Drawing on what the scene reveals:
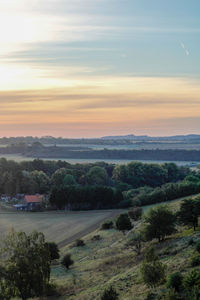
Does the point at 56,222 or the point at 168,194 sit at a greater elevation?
the point at 168,194

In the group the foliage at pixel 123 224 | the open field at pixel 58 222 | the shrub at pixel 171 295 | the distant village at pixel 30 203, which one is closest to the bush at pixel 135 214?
the open field at pixel 58 222

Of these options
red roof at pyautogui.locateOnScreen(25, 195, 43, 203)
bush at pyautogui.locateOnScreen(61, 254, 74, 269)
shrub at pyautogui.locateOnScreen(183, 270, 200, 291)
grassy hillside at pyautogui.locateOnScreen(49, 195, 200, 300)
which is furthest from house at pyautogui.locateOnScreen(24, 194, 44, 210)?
shrub at pyautogui.locateOnScreen(183, 270, 200, 291)

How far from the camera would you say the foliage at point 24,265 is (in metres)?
24.8

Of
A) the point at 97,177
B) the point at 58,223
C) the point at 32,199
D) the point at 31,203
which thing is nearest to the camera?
the point at 58,223

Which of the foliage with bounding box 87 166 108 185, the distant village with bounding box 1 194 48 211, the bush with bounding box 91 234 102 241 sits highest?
the foliage with bounding box 87 166 108 185

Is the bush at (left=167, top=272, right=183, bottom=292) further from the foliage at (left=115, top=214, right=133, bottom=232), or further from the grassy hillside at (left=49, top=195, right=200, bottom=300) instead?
the foliage at (left=115, top=214, right=133, bottom=232)

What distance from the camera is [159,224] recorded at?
124 feet

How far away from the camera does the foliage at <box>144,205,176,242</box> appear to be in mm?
37469

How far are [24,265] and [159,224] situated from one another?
53.4 ft

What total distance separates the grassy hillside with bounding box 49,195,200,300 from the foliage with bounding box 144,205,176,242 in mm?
974

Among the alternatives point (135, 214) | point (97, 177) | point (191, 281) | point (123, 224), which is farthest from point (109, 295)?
point (97, 177)

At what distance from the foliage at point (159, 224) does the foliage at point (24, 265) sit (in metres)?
13.9

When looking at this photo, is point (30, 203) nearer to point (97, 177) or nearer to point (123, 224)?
point (97, 177)

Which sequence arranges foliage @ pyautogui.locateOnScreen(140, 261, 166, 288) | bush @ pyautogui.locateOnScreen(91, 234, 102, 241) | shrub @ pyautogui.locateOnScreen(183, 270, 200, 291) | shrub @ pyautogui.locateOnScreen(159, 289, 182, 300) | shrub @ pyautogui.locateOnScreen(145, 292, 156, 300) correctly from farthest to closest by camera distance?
bush @ pyautogui.locateOnScreen(91, 234, 102, 241), foliage @ pyautogui.locateOnScreen(140, 261, 166, 288), shrub @ pyautogui.locateOnScreen(145, 292, 156, 300), shrub @ pyautogui.locateOnScreen(183, 270, 200, 291), shrub @ pyautogui.locateOnScreen(159, 289, 182, 300)
